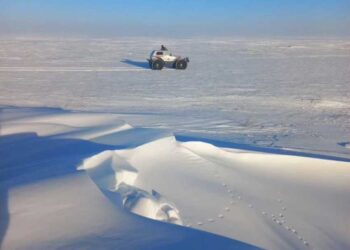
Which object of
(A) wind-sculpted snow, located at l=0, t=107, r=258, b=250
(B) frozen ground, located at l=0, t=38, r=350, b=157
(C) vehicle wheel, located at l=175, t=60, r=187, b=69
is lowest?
(B) frozen ground, located at l=0, t=38, r=350, b=157

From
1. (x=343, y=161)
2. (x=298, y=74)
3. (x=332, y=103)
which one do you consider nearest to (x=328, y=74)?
(x=298, y=74)

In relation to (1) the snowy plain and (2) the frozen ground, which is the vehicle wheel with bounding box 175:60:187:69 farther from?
(1) the snowy plain

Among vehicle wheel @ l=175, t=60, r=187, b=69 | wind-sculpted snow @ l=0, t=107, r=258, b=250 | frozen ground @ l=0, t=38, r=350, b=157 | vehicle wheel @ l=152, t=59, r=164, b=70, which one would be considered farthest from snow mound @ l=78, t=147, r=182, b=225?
vehicle wheel @ l=175, t=60, r=187, b=69

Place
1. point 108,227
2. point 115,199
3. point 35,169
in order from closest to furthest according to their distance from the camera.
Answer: point 108,227
point 115,199
point 35,169

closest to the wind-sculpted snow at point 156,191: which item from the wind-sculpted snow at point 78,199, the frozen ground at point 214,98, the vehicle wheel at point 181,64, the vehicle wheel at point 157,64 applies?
the wind-sculpted snow at point 78,199

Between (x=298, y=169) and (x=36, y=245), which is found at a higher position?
(x=36, y=245)

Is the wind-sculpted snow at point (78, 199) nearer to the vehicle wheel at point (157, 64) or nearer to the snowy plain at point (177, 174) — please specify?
the snowy plain at point (177, 174)

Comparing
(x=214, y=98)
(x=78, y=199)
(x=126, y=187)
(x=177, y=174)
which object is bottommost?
(x=214, y=98)

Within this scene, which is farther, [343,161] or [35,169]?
[343,161]

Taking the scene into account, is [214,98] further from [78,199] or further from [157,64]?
[78,199]

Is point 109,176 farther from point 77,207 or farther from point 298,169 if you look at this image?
point 298,169

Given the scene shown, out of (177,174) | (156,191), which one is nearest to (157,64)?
(177,174)
